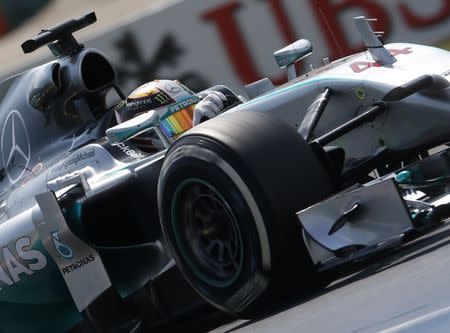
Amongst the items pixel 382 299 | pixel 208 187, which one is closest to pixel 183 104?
pixel 208 187

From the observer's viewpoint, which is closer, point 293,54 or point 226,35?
point 293,54

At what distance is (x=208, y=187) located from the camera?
18.5ft

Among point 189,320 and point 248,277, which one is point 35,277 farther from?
point 248,277

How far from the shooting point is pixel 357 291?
4891mm

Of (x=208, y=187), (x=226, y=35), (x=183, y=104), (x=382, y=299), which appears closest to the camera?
(x=382, y=299)

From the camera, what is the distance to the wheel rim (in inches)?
221

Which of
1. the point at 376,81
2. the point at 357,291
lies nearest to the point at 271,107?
the point at 376,81

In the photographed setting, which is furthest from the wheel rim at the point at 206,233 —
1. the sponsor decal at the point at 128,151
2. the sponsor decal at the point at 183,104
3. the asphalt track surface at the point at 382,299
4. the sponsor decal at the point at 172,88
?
the sponsor decal at the point at 172,88

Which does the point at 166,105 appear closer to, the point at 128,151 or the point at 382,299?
the point at 128,151

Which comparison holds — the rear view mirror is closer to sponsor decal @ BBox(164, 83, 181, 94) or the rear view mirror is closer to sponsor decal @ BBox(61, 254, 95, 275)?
sponsor decal @ BBox(164, 83, 181, 94)

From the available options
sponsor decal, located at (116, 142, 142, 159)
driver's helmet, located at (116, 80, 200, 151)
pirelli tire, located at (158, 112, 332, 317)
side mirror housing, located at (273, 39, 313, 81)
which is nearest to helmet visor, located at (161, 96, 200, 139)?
driver's helmet, located at (116, 80, 200, 151)

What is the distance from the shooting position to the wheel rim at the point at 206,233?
562 centimetres

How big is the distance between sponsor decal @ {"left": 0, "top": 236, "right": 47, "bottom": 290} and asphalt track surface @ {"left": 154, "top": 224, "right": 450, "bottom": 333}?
1230mm

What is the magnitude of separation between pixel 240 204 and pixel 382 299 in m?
1.19
